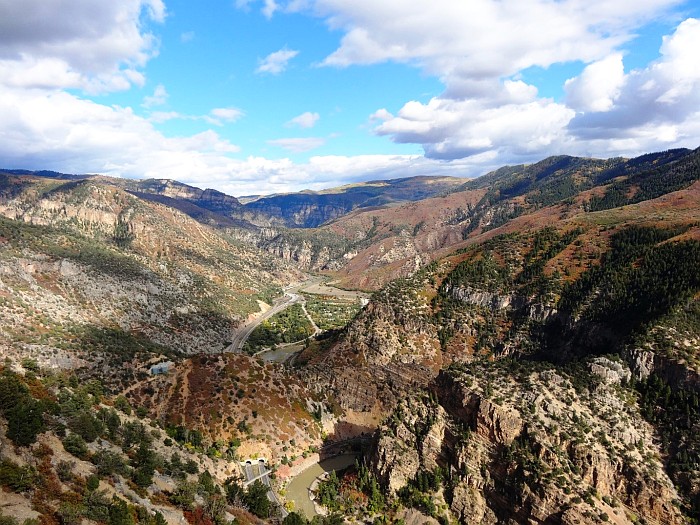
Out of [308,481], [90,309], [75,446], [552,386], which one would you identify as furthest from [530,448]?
[90,309]

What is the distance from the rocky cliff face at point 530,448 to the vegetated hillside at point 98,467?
29.1 m

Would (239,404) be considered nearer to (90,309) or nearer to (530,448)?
(530,448)

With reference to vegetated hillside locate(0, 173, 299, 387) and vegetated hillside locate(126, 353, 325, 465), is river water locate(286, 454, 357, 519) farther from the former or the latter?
vegetated hillside locate(0, 173, 299, 387)

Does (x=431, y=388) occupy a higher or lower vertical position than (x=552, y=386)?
lower

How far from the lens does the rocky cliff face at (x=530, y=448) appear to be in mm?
62438

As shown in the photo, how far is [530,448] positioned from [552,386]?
1241cm

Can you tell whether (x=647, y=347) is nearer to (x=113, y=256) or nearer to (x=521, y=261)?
(x=521, y=261)

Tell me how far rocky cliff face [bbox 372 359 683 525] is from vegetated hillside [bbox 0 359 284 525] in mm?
29103

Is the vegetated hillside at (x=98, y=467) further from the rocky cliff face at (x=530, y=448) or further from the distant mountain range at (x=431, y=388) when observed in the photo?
the rocky cliff face at (x=530, y=448)

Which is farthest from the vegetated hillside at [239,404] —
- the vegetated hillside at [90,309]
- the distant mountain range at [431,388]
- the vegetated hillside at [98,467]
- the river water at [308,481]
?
the vegetated hillside at [90,309]

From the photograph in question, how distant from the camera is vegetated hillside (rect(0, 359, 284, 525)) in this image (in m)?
42.7

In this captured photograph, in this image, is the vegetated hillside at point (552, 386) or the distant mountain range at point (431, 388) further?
the vegetated hillside at point (552, 386)

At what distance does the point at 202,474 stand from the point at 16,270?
113806 millimetres

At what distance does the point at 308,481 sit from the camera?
295 feet
